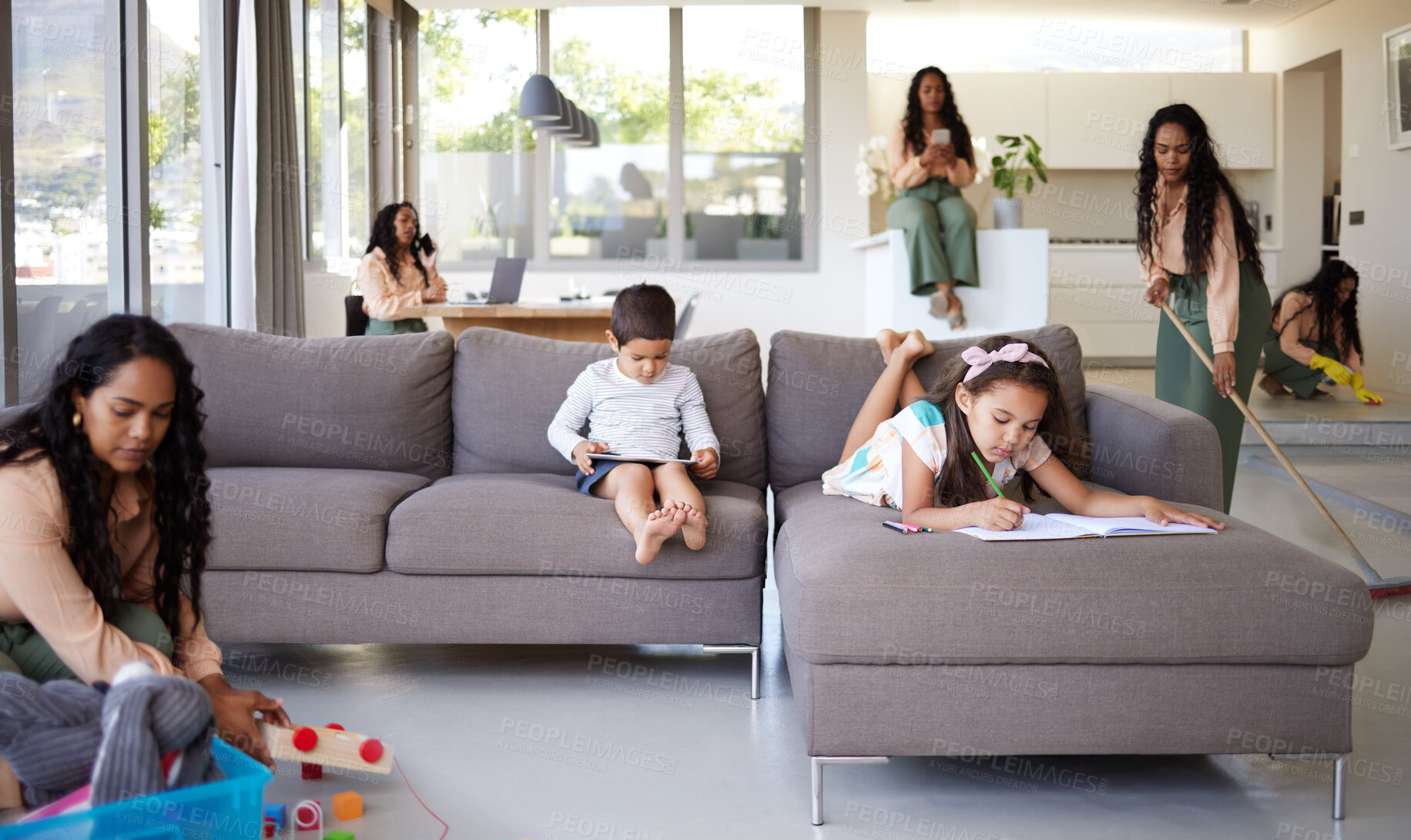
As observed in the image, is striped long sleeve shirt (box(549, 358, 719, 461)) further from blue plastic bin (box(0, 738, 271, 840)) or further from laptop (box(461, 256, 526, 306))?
laptop (box(461, 256, 526, 306))

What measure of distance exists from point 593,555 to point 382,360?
96cm

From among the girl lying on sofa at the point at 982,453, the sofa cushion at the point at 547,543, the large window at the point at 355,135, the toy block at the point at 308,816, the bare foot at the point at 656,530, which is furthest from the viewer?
the large window at the point at 355,135

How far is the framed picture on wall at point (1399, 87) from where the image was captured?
691 cm

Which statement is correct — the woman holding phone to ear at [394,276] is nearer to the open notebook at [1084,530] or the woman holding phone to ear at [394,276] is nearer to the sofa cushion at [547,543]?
the sofa cushion at [547,543]

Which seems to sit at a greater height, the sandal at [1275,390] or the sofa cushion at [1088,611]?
the sandal at [1275,390]

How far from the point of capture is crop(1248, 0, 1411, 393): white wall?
7195 millimetres

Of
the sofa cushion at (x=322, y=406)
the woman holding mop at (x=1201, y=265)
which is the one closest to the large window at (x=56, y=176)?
the sofa cushion at (x=322, y=406)

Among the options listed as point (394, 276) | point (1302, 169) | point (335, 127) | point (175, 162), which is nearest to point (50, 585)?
point (394, 276)

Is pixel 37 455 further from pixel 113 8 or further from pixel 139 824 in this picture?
pixel 113 8

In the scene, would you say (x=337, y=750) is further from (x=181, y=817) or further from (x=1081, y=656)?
(x=1081, y=656)

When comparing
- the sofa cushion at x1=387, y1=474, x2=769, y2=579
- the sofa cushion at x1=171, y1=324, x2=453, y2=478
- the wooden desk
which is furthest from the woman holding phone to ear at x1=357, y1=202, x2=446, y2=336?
the sofa cushion at x1=387, y1=474, x2=769, y2=579

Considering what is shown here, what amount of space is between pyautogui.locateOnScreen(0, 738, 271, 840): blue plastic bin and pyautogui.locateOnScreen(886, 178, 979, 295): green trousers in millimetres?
3751

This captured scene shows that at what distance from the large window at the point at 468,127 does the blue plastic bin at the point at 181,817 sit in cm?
746

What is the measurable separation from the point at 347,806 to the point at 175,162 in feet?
14.4
